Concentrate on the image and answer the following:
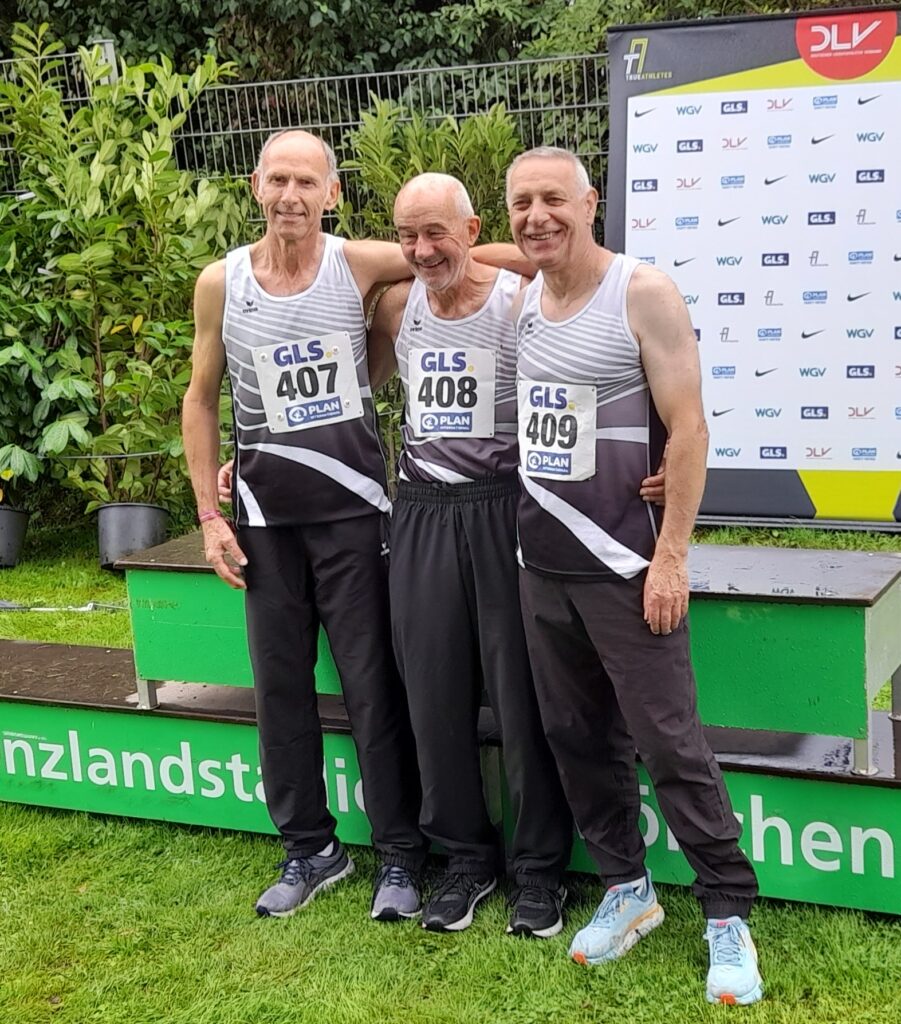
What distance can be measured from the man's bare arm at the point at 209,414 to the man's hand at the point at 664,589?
3.20ft

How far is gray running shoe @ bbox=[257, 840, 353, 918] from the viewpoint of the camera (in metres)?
2.98

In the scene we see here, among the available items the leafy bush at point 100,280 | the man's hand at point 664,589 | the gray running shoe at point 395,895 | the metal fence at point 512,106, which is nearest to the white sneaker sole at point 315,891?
the gray running shoe at point 395,895

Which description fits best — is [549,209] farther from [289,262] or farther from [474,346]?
[289,262]

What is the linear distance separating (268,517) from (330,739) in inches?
27.4

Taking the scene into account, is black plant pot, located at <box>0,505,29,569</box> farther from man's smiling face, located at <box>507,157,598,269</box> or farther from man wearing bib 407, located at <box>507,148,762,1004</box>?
man's smiling face, located at <box>507,157,598,269</box>

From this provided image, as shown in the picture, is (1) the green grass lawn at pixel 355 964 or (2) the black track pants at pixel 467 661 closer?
(1) the green grass lawn at pixel 355 964

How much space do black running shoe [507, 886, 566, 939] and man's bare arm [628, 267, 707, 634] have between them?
0.76 metres

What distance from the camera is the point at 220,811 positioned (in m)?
3.41

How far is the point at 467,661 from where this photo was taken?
2.79 metres

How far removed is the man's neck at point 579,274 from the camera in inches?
96.8

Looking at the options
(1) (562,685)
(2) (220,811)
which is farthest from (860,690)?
(2) (220,811)

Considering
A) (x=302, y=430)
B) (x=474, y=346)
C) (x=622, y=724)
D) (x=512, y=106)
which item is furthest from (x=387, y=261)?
(x=512, y=106)

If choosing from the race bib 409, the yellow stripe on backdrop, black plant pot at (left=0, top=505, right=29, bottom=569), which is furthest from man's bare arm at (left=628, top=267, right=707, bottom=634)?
black plant pot at (left=0, top=505, right=29, bottom=569)

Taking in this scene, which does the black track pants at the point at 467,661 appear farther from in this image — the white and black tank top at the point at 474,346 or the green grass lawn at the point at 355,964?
the green grass lawn at the point at 355,964
